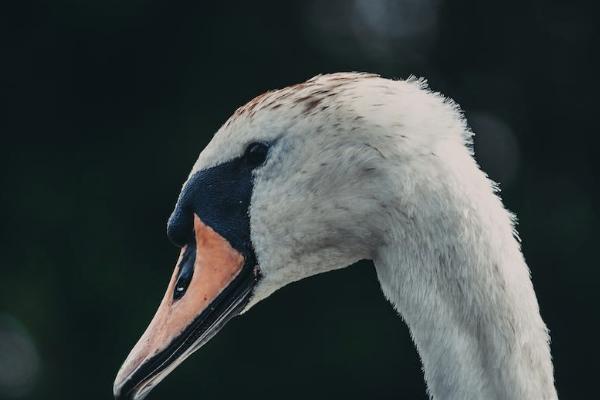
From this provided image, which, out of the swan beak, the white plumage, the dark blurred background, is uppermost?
the dark blurred background

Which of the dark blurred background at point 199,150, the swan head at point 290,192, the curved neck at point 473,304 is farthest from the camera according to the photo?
the dark blurred background at point 199,150

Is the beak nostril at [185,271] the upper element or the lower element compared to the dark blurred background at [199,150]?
lower

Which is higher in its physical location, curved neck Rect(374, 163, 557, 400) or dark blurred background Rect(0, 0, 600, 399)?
dark blurred background Rect(0, 0, 600, 399)

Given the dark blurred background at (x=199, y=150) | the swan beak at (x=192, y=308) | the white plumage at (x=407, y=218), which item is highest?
the dark blurred background at (x=199, y=150)

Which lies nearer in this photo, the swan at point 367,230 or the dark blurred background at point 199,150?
the swan at point 367,230

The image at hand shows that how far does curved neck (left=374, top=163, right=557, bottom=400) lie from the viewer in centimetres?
193

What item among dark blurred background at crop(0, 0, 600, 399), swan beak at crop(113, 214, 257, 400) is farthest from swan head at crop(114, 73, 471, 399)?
dark blurred background at crop(0, 0, 600, 399)

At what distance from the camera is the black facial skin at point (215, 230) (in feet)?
6.99

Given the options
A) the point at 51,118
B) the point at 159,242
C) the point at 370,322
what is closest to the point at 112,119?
the point at 51,118

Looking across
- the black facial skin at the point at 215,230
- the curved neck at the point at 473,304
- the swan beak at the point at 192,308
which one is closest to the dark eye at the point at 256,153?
the black facial skin at the point at 215,230

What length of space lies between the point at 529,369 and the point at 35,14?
4.76 m

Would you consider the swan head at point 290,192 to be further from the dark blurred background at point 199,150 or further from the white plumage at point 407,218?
the dark blurred background at point 199,150

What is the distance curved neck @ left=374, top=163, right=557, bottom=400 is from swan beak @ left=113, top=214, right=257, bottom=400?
1.12 feet

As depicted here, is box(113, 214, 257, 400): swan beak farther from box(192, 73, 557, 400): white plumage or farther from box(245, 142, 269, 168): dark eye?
box(245, 142, 269, 168): dark eye
